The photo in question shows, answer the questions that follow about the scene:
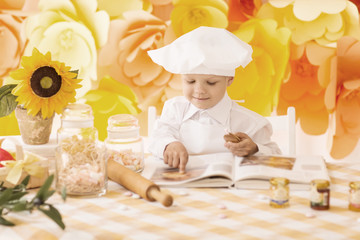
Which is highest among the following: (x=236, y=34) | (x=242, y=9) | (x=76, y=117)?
(x=242, y=9)

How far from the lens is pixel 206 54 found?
150cm

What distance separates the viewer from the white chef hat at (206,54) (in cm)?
150

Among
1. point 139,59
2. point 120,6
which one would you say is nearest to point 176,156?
point 139,59

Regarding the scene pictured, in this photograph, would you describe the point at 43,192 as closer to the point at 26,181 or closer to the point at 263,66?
the point at 26,181

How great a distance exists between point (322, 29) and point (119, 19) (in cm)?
90

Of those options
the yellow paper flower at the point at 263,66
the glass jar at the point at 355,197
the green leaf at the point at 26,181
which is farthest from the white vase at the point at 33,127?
the yellow paper flower at the point at 263,66

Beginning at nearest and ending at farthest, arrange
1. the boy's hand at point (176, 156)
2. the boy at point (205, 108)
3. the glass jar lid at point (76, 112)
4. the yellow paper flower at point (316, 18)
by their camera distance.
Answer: the glass jar lid at point (76, 112), the boy's hand at point (176, 156), the boy at point (205, 108), the yellow paper flower at point (316, 18)

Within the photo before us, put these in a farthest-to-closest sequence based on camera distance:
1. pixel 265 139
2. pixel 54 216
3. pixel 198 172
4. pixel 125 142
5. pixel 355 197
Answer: pixel 265 139 → pixel 125 142 → pixel 198 172 → pixel 355 197 → pixel 54 216

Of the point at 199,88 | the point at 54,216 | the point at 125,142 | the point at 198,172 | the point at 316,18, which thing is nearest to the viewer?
the point at 54,216

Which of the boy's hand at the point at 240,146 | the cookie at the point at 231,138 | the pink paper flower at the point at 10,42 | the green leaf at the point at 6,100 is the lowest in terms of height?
the boy's hand at the point at 240,146

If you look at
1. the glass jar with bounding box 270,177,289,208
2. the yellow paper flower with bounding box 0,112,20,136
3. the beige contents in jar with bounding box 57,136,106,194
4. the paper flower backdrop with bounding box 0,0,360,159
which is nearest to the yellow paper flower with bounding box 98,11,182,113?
the paper flower backdrop with bounding box 0,0,360,159

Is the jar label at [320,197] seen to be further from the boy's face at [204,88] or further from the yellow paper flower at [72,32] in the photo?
the yellow paper flower at [72,32]

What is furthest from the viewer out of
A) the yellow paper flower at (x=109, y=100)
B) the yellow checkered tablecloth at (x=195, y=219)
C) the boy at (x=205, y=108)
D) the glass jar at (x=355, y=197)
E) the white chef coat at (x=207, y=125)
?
the yellow paper flower at (x=109, y=100)

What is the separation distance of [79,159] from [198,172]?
0.30 meters
